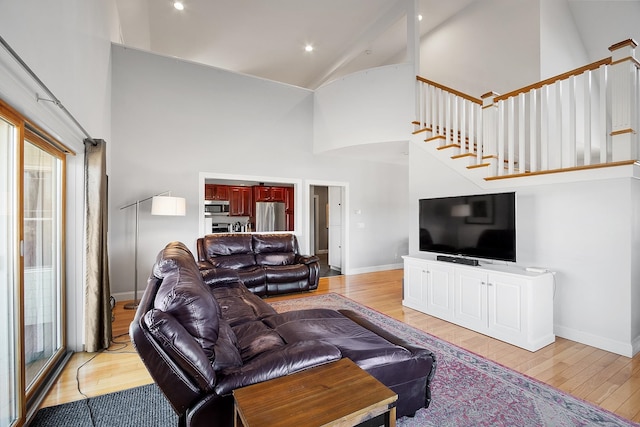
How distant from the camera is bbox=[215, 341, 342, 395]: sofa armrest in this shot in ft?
4.60

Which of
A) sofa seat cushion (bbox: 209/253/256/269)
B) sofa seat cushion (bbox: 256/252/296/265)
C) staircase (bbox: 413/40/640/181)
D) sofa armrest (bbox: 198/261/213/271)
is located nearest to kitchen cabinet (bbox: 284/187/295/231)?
sofa seat cushion (bbox: 256/252/296/265)

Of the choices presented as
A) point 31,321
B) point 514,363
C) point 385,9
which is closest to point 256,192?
point 385,9

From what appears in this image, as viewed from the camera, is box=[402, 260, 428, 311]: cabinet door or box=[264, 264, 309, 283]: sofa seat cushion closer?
box=[402, 260, 428, 311]: cabinet door

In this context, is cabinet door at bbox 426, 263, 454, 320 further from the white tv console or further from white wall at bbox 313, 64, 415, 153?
white wall at bbox 313, 64, 415, 153

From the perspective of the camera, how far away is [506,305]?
3.10 m

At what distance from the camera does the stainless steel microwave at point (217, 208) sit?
717 centimetres

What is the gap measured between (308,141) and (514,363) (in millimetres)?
5105

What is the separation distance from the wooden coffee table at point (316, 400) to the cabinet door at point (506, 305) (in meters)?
2.40

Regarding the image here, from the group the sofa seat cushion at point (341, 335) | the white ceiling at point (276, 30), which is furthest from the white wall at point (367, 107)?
the sofa seat cushion at point (341, 335)

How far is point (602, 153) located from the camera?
288cm

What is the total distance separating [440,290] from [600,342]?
1.52 metres

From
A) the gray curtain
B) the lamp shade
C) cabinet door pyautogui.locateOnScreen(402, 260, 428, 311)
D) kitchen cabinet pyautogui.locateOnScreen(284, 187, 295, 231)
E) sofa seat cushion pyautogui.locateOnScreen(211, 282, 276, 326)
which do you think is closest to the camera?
sofa seat cushion pyautogui.locateOnScreen(211, 282, 276, 326)

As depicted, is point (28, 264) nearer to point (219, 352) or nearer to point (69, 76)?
point (69, 76)

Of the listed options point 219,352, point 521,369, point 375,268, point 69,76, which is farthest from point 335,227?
point 219,352
